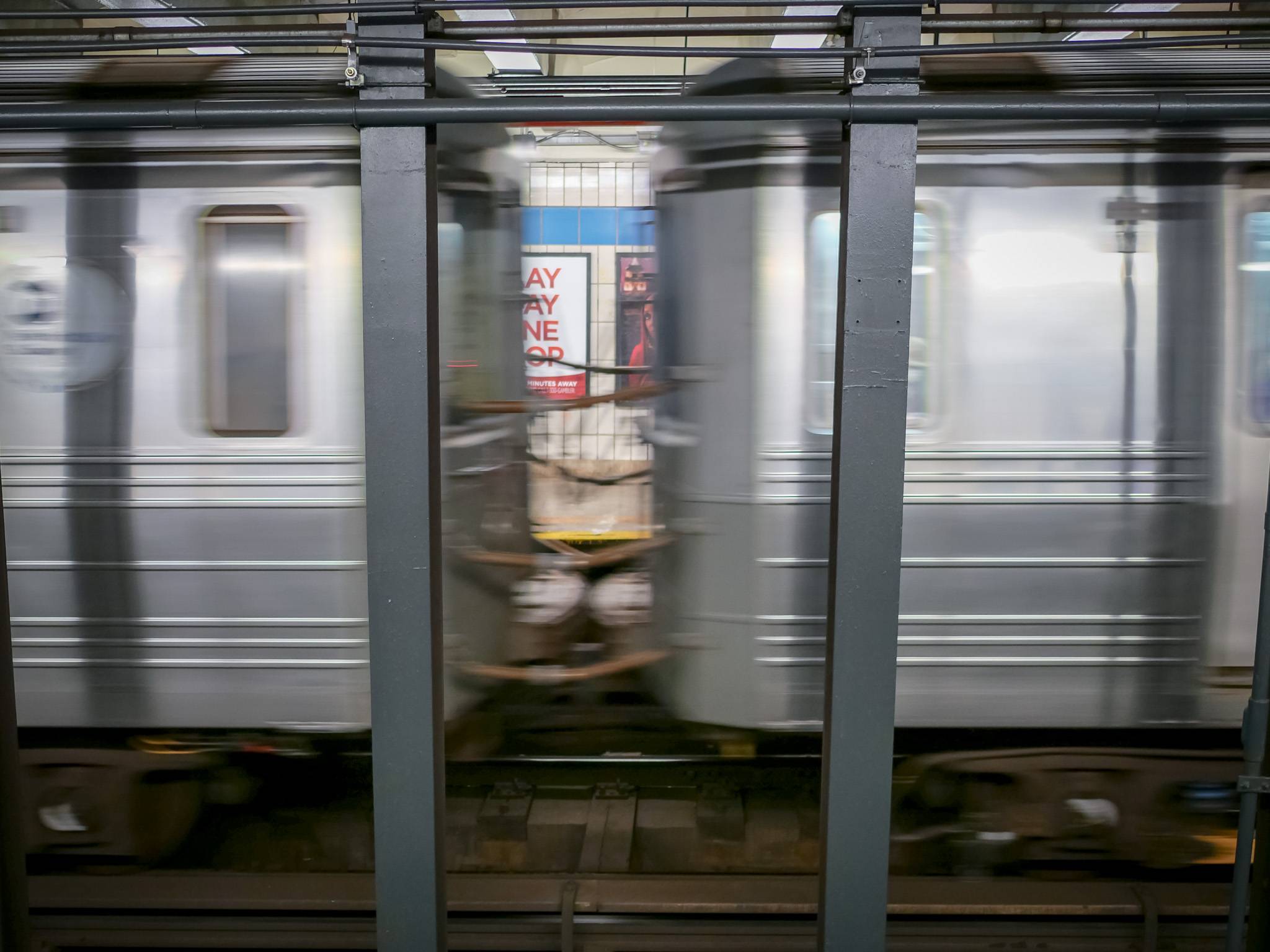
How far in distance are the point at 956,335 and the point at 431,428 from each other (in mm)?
2039

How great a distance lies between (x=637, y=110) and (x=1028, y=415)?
78.6 inches

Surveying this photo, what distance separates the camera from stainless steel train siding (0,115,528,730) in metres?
3.30

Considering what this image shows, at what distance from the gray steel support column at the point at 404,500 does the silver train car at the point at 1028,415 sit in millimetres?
1581

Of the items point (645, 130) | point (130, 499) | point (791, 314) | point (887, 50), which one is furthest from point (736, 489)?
point (645, 130)

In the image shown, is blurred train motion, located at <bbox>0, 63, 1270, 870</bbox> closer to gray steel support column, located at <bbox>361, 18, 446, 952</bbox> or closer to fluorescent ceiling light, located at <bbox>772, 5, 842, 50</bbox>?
gray steel support column, located at <bbox>361, 18, 446, 952</bbox>

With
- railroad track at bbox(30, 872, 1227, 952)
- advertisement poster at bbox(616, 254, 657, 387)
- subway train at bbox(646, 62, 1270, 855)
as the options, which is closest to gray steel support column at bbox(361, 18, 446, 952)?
railroad track at bbox(30, 872, 1227, 952)

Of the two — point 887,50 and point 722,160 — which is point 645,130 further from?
point 887,50

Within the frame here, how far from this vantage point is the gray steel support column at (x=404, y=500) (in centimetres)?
204

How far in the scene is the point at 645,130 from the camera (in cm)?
781

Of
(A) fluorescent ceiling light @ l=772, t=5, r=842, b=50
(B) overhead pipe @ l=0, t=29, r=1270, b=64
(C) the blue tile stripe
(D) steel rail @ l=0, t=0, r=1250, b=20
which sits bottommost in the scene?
(B) overhead pipe @ l=0, t=29, r=1270, b=64

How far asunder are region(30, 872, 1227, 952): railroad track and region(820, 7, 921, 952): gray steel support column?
3.86 feet

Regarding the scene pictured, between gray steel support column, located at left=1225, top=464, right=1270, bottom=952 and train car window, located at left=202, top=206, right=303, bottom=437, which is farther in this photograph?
train car window, located at left=202, top=206, right=303, bottom=437

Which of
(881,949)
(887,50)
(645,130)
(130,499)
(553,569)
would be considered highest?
(645,130)

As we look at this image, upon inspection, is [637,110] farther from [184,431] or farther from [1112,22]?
[184,431]
